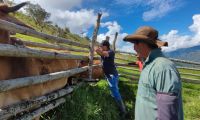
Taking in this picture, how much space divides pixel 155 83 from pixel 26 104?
2381 mm

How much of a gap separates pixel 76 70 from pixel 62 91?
939mm

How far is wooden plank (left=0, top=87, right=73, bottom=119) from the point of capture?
13.6 ft

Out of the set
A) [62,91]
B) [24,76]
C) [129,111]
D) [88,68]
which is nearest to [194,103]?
[129,111]

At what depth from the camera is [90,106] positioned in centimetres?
656

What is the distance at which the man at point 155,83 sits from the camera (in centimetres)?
273

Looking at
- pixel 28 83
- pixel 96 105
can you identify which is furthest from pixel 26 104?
pixel 96 105

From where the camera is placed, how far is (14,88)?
4371 millimetres

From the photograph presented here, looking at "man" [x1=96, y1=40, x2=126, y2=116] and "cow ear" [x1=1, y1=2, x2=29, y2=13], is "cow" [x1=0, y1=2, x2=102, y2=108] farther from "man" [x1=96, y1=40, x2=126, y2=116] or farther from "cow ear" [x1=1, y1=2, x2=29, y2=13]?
"man" [x1=96, y1=40, x2=126, y2=116]

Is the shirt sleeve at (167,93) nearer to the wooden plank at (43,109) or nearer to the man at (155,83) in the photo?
the man at (155,83)

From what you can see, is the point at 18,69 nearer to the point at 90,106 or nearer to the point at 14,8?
the point at 14,8

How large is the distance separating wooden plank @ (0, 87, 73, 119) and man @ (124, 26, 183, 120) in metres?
1.79

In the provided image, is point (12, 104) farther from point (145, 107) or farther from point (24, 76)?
point (145, 107)

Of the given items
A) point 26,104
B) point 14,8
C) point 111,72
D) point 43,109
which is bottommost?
point 43,109

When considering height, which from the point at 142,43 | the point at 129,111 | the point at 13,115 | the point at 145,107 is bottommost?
the point at 129,111
